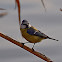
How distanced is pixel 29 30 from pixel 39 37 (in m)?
0.11

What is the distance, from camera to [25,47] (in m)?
0.28

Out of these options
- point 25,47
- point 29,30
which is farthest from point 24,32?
point 25,47

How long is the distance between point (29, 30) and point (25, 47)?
502mm

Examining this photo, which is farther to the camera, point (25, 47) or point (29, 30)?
point (29, 30)

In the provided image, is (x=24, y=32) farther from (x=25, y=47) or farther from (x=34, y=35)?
(x=25, y=47)

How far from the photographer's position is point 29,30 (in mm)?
776

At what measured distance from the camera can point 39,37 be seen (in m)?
0.69

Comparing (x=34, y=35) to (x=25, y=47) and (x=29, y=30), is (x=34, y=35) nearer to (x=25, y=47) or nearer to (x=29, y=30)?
(x=29, y=30)

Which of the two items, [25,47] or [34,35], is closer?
[25,47]

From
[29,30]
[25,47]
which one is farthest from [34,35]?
[25,47]

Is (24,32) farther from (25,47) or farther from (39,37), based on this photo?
(25,47)

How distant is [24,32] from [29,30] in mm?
37

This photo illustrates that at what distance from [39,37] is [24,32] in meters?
0.11

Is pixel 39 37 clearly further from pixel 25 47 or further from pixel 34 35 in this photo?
pixel 25 47
